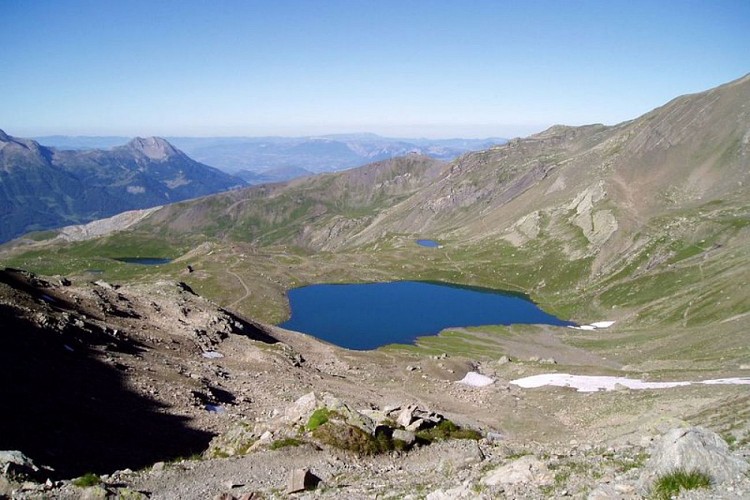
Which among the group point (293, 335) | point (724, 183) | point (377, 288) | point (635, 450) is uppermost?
point (724, 183)

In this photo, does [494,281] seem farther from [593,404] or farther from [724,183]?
[593,404]

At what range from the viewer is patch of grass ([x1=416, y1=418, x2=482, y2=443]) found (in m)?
32.4

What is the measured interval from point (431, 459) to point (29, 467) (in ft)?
65.5

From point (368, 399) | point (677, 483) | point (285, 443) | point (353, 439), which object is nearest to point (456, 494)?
point (677, 483)

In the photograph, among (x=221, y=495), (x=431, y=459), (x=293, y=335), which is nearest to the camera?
(x=221, y=495)

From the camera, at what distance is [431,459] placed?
96.5ft

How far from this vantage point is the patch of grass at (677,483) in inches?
574

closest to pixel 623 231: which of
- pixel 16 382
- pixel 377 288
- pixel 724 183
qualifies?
pixel 724 183

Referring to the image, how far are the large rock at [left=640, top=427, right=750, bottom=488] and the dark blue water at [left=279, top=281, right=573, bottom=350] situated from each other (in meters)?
93.4

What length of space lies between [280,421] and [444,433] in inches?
432

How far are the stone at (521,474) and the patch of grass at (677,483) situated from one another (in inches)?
147

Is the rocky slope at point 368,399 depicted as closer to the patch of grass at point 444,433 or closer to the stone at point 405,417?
the stone at point 405,417

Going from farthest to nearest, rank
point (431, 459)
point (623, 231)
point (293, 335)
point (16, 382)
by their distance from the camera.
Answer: point (623, 231)
point (293, 335)
point (16, 382)
point (431, 459)

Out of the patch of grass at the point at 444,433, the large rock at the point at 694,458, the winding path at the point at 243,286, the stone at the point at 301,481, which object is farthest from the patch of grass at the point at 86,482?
the winding path at the point at 243,286
